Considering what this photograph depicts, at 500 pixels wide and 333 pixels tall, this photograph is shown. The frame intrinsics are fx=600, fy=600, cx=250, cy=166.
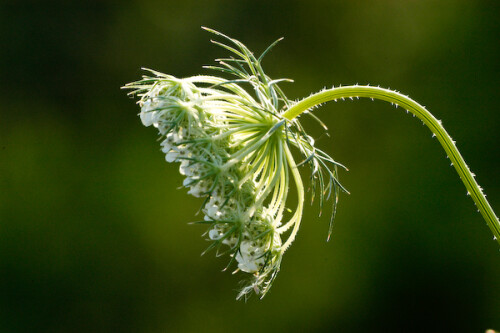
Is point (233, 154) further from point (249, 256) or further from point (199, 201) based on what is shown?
point (199, 201)

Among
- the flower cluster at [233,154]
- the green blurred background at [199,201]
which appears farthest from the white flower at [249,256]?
the green blurred background at [199,201]

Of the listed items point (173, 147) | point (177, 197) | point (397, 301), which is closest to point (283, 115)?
point (173, 147)

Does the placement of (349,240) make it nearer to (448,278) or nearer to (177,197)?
(448,278)

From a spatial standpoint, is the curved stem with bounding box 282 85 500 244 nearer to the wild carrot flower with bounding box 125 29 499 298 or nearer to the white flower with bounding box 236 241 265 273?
the wild carrot flower with bounding box 125 29 499 298

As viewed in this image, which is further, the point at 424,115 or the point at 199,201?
the point at 199,201

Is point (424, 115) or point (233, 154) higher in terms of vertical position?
point (424, 115)

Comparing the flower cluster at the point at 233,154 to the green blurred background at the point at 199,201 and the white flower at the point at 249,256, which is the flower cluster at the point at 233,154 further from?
the green blurred background at the point at 199,201

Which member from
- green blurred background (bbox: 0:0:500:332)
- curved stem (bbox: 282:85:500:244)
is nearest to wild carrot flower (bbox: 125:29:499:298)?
curved stem (bbox: 282:85:500:244)

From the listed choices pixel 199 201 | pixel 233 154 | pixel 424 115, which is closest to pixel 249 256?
pixel 233 154
